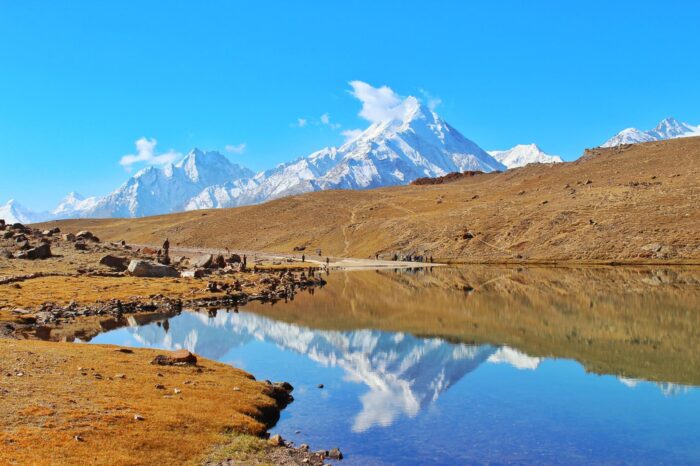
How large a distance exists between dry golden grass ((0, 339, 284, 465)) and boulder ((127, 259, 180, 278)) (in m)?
56.3

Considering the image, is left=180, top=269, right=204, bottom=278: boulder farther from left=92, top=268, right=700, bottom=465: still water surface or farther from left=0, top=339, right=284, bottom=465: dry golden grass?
left=0, top=339, right=284, bottom=465: dry golden grass

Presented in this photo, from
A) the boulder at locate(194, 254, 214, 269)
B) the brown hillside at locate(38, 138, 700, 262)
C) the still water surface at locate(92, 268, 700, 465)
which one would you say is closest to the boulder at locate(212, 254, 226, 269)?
the boulder at locate(194, 254, 214, 269)

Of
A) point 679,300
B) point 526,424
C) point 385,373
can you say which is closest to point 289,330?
point 385,373

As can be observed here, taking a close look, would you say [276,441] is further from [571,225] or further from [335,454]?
[571,225]

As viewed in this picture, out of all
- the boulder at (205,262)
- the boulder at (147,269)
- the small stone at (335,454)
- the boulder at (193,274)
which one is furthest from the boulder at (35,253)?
the small stone at (335,454)

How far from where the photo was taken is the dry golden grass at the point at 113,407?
1797 cm

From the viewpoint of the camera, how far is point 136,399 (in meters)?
24.0

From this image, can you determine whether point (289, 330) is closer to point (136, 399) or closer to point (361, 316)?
point (361, 316)

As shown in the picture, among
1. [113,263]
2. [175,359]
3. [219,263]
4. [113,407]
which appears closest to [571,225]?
[219,263]

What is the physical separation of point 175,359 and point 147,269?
196ft

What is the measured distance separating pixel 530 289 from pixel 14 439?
73251 mm

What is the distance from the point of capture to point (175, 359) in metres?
33.4

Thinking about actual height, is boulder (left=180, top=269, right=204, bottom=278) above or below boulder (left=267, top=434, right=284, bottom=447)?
above

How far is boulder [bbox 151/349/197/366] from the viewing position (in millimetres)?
32688
